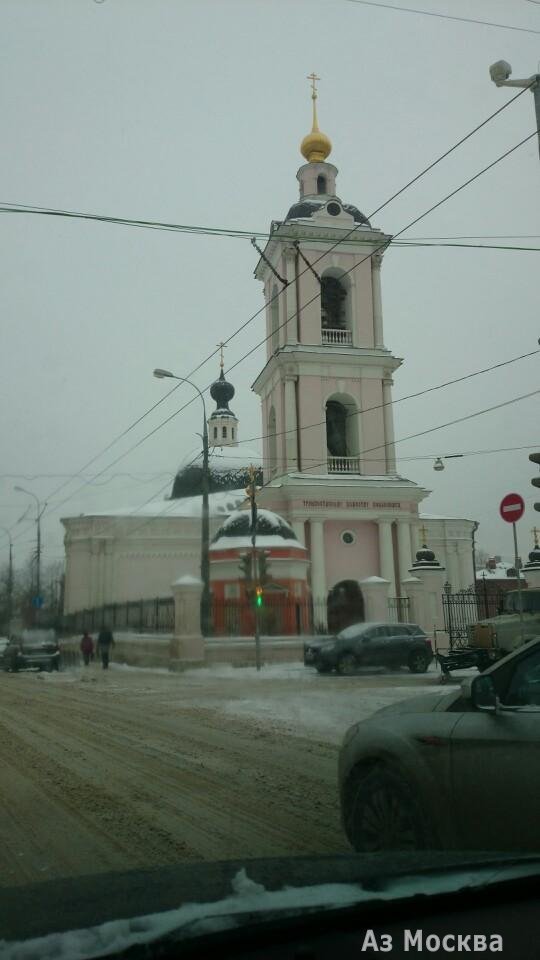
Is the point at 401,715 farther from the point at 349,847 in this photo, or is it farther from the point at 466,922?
the point at 466,922

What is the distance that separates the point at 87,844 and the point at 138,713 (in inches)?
318

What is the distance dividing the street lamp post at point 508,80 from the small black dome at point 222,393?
44675 millimetres

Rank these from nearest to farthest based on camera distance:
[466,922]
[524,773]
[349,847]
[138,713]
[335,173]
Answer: [466,922] → [524,773] → [349,847] → [138,713] → [335,173]

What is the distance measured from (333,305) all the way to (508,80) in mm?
28309

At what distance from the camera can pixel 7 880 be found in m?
4.45

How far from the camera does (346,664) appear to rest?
22.2 metres

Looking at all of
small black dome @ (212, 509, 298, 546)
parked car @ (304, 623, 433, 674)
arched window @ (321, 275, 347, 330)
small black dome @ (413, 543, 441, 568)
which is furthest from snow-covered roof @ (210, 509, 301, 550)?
arched window @ (321, 275, 347, 330)

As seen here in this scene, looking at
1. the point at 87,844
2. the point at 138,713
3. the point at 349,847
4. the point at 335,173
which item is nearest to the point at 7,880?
the point at 87,844

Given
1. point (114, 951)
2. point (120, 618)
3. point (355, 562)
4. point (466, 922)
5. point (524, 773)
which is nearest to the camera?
point (114, 951)

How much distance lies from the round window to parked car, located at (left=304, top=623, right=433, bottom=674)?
21363mm

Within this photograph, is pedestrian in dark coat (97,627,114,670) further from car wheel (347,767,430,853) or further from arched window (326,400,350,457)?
car wheel (347,767,430,853)

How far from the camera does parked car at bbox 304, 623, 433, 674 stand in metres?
22.2

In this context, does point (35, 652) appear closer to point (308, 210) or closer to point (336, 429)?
point (336, 429)

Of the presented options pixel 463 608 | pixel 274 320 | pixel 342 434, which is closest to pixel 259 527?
pixel 463 608
